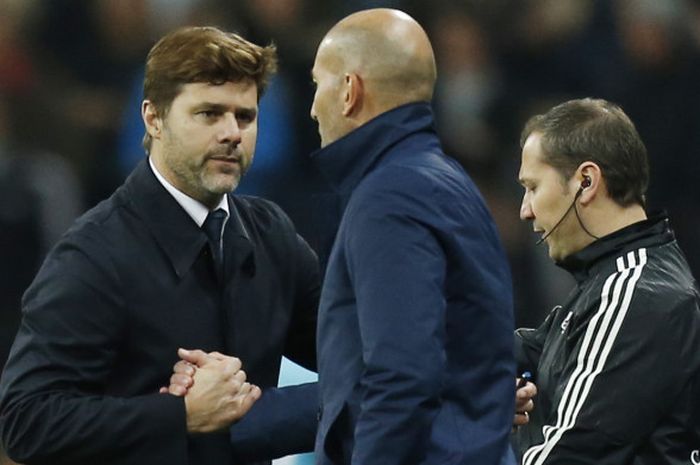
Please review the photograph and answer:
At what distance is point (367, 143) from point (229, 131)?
409 mm

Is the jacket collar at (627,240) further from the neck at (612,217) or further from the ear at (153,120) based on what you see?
the ear at (153,120)

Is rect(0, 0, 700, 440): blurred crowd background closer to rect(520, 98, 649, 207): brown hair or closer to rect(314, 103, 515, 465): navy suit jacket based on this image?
rect(520, 98, 649, 207): brown hair

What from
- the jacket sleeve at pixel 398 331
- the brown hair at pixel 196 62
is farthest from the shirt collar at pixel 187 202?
the jacket sleeve at pixel 398 331

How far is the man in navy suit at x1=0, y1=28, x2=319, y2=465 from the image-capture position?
2.60 metres

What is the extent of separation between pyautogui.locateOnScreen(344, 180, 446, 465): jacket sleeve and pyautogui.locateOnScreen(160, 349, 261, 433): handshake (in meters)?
0.39

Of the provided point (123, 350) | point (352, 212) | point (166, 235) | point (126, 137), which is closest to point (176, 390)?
point (123, 350)

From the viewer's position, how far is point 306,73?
5555 millimetres

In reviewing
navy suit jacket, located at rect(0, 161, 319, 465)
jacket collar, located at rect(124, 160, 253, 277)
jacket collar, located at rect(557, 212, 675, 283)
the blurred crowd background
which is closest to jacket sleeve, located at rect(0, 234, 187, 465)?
navy suit jacket, located at rect(0, 161, 319, 465)

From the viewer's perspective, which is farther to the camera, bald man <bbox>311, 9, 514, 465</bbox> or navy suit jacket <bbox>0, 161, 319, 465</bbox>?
navy suit jacket <bbox>0, 161, 319, 465</bbox>

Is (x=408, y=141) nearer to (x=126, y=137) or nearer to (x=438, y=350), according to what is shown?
(x=438, y=350)

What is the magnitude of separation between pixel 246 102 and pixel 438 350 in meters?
0.75

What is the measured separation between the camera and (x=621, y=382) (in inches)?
108

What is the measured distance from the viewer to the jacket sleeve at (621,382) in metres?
2.74

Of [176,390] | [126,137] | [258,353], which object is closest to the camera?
[176,390]
